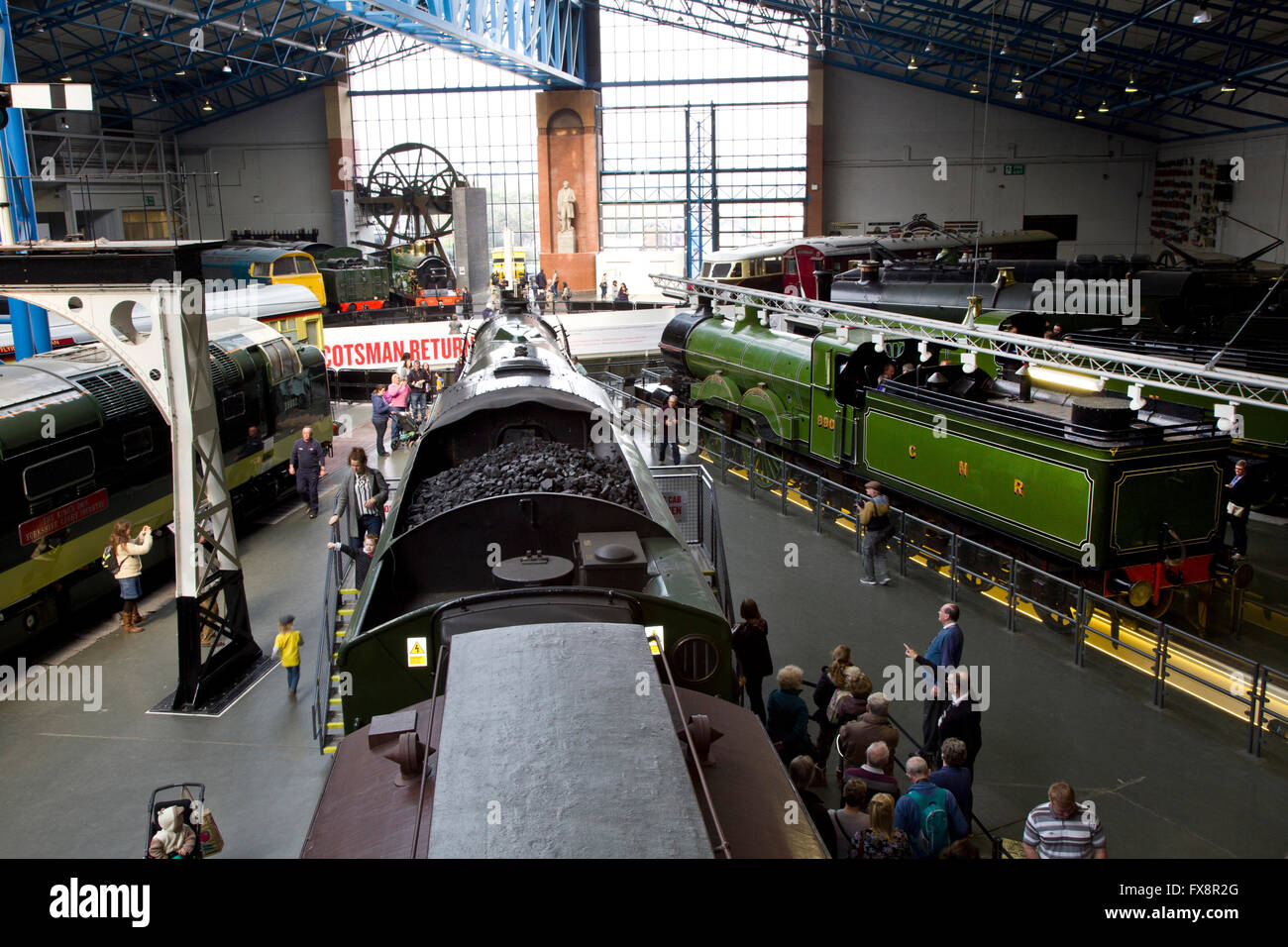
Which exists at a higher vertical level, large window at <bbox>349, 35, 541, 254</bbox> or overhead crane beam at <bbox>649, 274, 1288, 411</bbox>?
large window at <bbox>349, 35, 541, 254</bbox>

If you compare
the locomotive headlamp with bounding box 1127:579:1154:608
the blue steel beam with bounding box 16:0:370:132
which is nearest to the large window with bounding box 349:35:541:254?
the blue steel beam with bounding box 16:0:370:132

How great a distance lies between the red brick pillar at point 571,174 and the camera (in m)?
43.9

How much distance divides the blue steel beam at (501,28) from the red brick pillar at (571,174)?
41.9 inches

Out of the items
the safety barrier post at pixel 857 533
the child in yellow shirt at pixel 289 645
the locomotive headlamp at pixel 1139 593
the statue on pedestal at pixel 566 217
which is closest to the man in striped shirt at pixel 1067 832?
the locomotive headlamp at pixel 1139 593

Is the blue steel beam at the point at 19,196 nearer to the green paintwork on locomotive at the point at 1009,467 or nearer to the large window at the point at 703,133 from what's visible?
the green paintwork on locomotive at the point at 1009,467

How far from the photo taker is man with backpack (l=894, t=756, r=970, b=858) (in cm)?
602

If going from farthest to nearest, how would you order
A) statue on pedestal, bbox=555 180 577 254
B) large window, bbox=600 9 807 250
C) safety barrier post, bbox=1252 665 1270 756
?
statue on pedestal, bbox=555 180 577 254 → large window, bbox=600 9 807 250 → safety barrier post, bbox=1252 665 1270 756

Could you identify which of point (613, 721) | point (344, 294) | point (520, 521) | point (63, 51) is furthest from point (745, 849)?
point (63, 51)

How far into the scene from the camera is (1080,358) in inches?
476

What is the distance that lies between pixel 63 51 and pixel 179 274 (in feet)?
113

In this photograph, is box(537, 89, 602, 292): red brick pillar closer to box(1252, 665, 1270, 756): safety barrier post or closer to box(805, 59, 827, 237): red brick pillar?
box(805, 59, 827, 237): red brick pillar

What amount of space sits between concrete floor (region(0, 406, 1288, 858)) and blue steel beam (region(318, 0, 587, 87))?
17053mm

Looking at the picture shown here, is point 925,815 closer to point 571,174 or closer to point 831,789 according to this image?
point 831,789

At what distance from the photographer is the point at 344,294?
32156 mm
